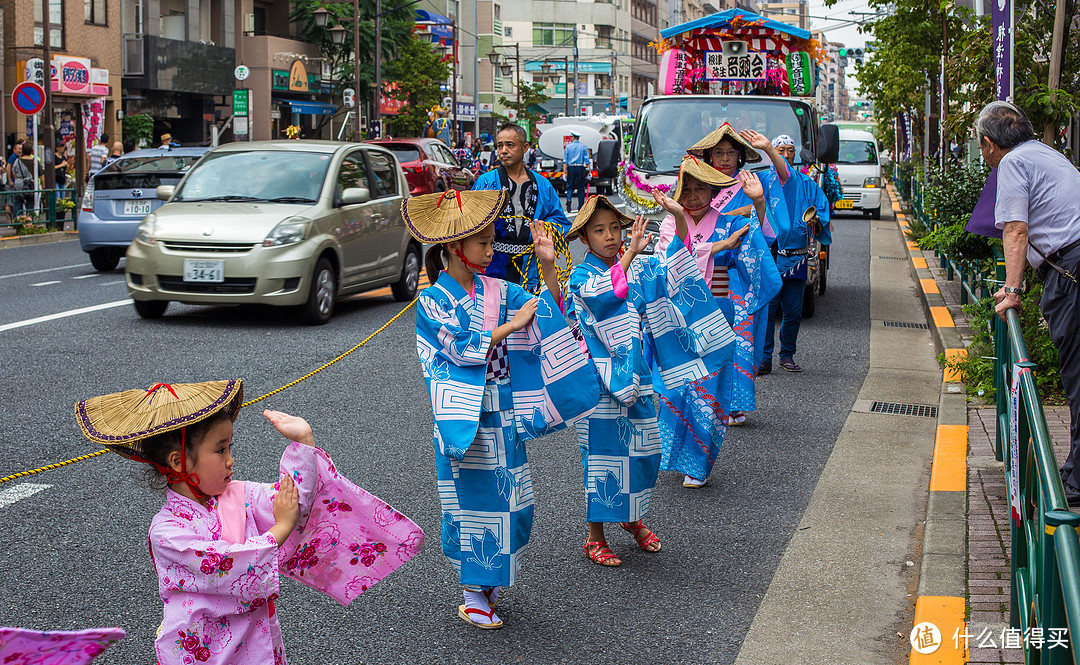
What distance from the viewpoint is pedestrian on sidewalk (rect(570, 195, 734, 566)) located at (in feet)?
15.3

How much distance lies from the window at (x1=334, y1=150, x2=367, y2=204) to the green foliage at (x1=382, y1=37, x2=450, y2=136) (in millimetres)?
29389

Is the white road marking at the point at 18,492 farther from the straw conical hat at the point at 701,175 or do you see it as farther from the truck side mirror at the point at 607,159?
the truck side mirror at the point at 607,159

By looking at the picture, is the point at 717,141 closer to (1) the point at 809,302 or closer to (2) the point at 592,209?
(2) the point at 592,209

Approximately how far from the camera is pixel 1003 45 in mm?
7805

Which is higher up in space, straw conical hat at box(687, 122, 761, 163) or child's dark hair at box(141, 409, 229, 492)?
straw conical hat at box(687, 122, 761, 163)

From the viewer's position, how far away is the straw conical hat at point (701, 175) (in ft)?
19.2

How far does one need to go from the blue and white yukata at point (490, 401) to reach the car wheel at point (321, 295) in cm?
674

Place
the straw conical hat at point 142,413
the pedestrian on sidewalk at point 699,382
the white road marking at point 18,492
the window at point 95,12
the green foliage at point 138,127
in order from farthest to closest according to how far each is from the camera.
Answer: the green foliage at point 138,127, the window at point 95,12, the pedestrian on sidewalk at point 699,382, the white road marking at point 18,492, the straw conical hat at point 142,413

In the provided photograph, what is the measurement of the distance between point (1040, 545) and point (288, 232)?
864 centimetres

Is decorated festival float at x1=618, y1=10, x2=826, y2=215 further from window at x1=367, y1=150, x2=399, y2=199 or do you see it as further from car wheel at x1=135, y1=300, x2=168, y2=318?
car wheel at x1=135, y1=300, x2=168, y2=318

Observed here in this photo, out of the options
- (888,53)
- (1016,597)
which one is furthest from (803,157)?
(888,53)

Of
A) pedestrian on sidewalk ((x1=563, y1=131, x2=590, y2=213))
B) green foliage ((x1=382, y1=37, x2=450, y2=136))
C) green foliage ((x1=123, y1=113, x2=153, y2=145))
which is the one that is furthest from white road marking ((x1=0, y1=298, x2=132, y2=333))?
green foliage ((x1=382, y1=37, x2=450, y2=136))

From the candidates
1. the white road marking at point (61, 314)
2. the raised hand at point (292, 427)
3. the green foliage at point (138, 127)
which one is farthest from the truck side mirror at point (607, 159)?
the green foliage at point (138, 127)

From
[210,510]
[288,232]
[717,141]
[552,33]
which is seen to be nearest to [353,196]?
[288,232]
